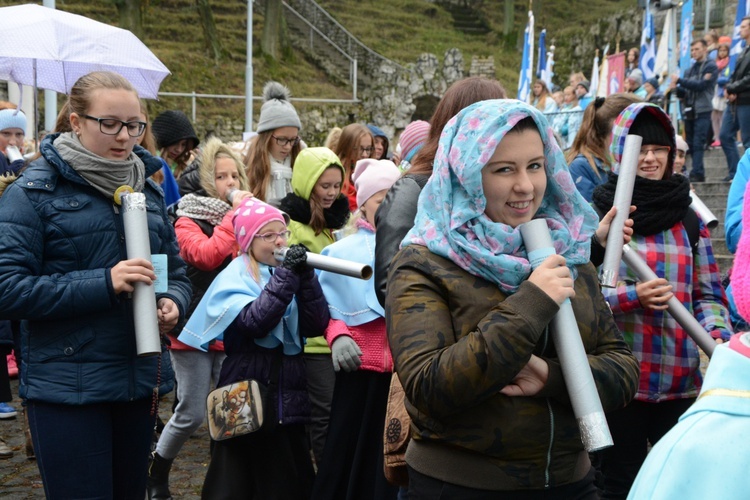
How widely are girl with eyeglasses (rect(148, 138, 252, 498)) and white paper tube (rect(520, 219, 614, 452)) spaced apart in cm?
320

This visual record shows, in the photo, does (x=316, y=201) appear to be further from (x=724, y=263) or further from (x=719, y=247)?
(x=719, y=247)

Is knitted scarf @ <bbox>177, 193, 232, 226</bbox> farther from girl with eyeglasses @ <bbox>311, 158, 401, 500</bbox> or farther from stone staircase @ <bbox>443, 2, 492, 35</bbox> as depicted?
stone staircase @ <bbox>443, 2, 492, 35</bbox>

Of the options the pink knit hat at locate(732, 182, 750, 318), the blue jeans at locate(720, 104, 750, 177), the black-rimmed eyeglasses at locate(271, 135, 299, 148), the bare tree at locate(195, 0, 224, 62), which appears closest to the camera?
the pink knit hat at locate(732, 182, 750, 318)

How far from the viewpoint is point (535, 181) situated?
250 cm

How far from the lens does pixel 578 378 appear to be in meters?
2.30

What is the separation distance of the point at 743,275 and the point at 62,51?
5.94 m

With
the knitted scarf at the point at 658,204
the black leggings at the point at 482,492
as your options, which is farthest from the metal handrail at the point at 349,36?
the black leggings at the point at 482,492

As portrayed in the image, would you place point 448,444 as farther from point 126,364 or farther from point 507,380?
point 126,364

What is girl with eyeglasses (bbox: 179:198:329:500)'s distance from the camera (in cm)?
430

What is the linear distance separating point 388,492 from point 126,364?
1.47m

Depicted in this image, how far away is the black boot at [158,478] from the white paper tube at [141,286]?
6.93 feet

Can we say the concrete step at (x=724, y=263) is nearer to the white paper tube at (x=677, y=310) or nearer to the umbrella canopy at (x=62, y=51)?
the umbrella canopy at (x=62, y=51)

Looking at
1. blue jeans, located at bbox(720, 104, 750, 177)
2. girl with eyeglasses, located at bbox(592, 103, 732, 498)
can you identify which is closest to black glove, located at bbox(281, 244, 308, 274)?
girl with eyeglasses, located at bbox(592, 103, 732, 498)

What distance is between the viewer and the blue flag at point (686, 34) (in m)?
17.5
